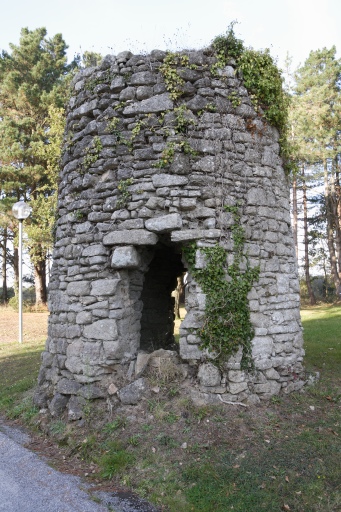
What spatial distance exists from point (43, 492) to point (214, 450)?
1834 millimetres

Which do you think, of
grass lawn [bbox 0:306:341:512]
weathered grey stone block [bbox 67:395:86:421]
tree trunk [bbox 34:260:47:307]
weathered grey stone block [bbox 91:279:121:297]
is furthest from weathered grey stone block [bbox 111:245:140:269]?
tree trunk [bbox 34:260:47:307]

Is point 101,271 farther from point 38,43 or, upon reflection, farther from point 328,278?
point 328,278

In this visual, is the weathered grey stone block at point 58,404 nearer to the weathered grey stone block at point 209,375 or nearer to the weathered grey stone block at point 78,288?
the weathered grey stone block at point 78,288

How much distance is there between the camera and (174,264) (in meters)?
9.27

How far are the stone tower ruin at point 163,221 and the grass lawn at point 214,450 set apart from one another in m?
0.28

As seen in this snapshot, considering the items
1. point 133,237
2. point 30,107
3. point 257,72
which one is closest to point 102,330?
Result: point 133,237

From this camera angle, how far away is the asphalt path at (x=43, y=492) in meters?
3.98

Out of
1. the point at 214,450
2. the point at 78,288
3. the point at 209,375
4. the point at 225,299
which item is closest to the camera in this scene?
the point at 214,450

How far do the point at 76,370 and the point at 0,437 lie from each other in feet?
4.46

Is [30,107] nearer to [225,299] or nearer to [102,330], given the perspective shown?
[102,330]

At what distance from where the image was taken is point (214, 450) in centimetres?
466

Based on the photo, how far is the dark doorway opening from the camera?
9000 millimetres

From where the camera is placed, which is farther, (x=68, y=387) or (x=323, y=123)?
(x=323, y=123)

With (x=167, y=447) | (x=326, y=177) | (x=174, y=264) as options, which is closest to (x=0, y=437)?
(x=167, y=447)
